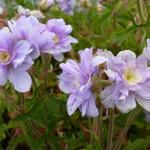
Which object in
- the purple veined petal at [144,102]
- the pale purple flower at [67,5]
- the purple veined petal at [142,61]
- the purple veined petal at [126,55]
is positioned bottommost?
the pale purple flower at [67,5]

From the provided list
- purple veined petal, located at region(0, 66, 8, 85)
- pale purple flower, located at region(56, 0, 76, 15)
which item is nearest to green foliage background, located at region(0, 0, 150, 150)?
purple veined petal, located at region(0, 66, 8, 85)

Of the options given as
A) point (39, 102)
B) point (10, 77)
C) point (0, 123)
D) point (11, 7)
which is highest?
point (10, 77)

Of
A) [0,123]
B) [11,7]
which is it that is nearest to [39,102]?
[0,123]

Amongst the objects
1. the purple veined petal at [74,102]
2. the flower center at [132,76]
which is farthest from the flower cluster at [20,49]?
the flower center at [132,76]

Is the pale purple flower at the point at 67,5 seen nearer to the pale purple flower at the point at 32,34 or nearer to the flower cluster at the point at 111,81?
the pale purple flower at the point at 32,34

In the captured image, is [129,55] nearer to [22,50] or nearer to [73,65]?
[73,65]

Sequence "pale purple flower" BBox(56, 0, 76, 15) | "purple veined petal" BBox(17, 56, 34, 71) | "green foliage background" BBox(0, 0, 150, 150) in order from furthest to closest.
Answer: "pale purple flower" BBox(56, 0, 76, 15), "green foliage background" BBox(0, 0, 150, 150), "purple veined petal" BBox(17, 56, 34, 71)

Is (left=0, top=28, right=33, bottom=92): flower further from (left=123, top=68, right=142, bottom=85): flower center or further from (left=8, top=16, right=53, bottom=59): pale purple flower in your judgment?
(left=123, top=68, right=142, bottom=85): flower center
